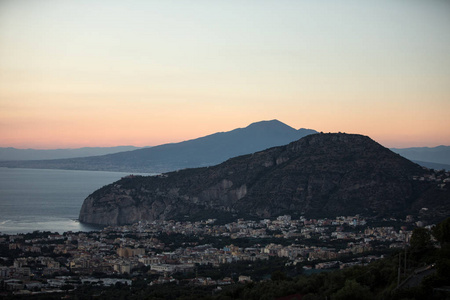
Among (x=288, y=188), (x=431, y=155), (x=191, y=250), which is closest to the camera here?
(x=191, y=250)

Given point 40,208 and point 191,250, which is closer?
point 191,250

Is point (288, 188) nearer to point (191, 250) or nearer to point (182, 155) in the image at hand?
point (191, 250)

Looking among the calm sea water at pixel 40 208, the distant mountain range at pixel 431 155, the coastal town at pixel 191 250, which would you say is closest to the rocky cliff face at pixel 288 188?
the coastal town at pixel 191 250

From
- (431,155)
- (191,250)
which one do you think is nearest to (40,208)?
(191,250)

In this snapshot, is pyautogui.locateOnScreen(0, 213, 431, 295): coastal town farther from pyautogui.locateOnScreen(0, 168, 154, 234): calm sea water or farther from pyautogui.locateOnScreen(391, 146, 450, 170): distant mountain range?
A: pyautogui.locateOnScreen(391, 146, 450, 170): distant mountain range

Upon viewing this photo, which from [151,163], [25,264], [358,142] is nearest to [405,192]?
[358,142]

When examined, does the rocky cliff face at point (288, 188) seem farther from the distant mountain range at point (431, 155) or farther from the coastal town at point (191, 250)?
→ the distant mountain range at point (431, 155)

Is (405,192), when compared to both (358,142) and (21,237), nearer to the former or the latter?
(358,142)
